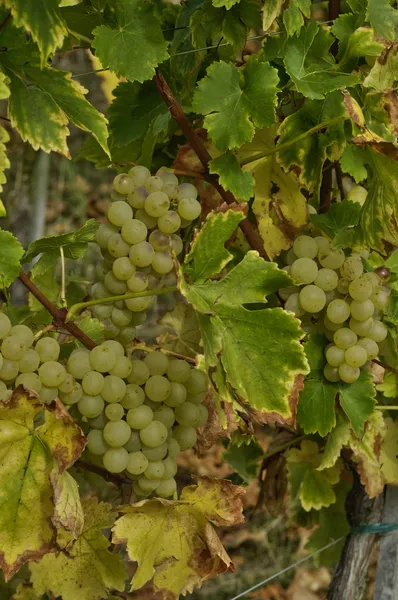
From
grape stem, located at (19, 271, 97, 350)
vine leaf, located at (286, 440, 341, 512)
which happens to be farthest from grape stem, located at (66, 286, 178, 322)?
vine leaf, located at (286, 440, 341, 512)

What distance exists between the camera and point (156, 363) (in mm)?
775

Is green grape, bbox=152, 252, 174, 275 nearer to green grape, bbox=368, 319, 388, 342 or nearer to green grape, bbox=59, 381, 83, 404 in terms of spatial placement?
green grape, bbox=59, 381, 83, 404

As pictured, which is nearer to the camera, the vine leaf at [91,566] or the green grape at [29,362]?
the green grape at [29,362]

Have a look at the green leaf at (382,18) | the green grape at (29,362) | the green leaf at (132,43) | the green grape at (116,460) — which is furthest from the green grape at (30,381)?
the green leaf at (382,18)

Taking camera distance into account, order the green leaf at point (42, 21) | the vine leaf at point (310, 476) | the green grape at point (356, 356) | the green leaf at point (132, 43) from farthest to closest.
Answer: the vine leaf at point (310, 476), the green grape at point (356, 356), the green leaf at point (132, 43), the green leaf at point (42, 21)

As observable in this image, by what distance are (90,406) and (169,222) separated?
0.20 meters

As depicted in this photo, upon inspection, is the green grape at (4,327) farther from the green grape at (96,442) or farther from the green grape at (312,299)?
the green grape at (312,299)

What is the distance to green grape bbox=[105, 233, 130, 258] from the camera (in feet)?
2.48

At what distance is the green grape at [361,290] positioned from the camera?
0.84 m

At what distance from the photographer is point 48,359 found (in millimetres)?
719

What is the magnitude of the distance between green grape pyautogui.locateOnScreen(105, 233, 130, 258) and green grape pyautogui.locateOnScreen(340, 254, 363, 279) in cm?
27

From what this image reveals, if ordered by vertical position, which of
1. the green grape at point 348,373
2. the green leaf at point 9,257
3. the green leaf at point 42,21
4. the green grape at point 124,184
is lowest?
the green grape at point 348,373

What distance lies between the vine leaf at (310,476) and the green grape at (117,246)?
0.58 m

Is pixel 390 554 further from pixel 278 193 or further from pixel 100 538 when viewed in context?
pixel 278 193
